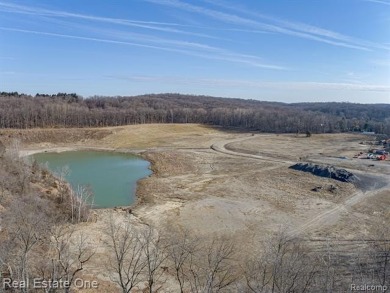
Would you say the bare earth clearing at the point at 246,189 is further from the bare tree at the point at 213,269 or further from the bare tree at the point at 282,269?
the bare tree at the point at 282,269

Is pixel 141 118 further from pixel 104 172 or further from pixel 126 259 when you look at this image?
pixel 126 259

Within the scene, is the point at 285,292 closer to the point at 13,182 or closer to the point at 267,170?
the point at 13,182

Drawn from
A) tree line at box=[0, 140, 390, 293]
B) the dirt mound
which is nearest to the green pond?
tree line at box=[0, 140, 390, 293]

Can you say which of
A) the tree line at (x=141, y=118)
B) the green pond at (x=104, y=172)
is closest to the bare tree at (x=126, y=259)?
the green pond at (x=104, y=172)

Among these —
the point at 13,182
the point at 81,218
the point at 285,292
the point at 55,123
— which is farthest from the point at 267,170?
the point at 55,123

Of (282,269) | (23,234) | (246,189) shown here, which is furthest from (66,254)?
(246,189)

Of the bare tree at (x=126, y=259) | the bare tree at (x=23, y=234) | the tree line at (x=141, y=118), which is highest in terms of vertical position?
the tree line at (x=141, y=118)

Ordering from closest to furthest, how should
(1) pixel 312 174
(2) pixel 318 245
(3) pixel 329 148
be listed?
1. (2) pixel 318 245
2. (1) pixel 312 174
3. (3) pixel 329 148
